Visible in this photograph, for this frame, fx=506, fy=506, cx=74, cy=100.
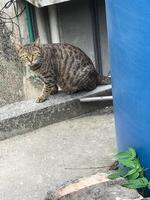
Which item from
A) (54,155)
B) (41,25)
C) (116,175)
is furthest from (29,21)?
(116,175)

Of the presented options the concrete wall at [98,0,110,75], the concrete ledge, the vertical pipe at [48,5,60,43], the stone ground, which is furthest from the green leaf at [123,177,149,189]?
the concrete wall at [98,0,110,75]

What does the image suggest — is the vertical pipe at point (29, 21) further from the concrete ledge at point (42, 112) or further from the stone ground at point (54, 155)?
the stone ground at point (54, 155)

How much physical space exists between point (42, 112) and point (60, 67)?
581 millimetres

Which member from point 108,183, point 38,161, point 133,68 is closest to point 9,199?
point 38,161

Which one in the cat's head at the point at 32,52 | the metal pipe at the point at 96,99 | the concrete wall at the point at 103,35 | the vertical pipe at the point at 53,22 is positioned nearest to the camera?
the metal pipe at the point at 96,99

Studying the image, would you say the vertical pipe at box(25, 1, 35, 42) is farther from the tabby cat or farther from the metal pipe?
Answer: the metal pipe

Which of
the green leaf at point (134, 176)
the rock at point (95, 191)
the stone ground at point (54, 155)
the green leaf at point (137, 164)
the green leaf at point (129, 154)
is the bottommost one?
the stone ground at point (54, 155)

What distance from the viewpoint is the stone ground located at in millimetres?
3438

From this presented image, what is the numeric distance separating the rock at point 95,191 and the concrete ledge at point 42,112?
1406mm

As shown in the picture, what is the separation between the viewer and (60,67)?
4.63 meters

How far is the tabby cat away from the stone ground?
0.34 meters

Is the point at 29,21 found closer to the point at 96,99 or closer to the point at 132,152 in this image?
the point at 96,99

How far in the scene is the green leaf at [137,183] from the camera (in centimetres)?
255

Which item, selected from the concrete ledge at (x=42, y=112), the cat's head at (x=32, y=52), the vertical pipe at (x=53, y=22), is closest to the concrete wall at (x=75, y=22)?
the vertical pipe at (x=53, y=22)
